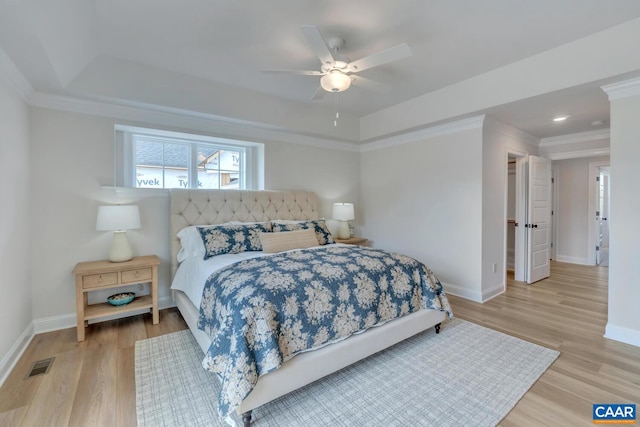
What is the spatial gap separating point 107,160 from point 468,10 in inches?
144

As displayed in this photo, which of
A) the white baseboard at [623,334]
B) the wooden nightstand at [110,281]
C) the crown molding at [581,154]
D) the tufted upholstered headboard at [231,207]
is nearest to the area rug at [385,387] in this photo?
the wooden nightstand at [110,281]

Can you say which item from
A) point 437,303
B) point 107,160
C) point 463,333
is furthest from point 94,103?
point 463,333

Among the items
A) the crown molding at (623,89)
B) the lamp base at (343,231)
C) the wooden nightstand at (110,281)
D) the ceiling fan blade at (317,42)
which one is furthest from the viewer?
the lamp base at (343,231)

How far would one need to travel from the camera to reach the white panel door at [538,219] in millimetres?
4523

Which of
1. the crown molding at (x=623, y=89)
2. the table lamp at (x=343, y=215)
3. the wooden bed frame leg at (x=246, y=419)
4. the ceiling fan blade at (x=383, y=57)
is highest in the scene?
the ceiling fan blade at (x=383, y=57)

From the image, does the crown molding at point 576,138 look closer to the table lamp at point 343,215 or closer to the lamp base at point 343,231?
the table lamp at point 343,215

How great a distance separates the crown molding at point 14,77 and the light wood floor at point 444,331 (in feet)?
7.30

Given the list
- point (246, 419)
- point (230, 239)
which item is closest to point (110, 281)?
point (230, 239)

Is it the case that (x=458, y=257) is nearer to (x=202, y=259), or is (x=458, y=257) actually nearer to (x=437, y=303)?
(x=437, y=303)

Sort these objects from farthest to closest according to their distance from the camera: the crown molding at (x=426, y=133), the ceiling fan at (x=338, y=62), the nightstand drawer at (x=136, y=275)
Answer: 1. the crown molding at (x=426, y=133)
2. the nightstand drawer at (x=136, y=275)
3. the ceiling fan at (x=338, y=62)

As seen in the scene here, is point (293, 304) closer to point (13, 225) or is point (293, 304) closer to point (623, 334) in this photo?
point (13, 225)

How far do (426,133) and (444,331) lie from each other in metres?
2.72

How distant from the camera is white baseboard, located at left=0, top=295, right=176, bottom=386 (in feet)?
6.94

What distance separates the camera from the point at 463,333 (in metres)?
2.80
